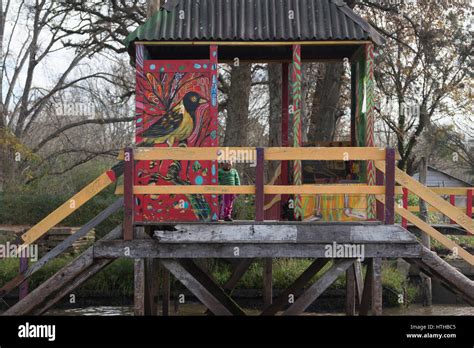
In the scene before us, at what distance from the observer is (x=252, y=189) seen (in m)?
9.49

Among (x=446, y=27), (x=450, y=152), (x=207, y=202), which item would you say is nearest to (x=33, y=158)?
(x=446, y=27)

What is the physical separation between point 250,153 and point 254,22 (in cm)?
240

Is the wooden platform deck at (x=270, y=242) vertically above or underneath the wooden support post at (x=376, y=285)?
above

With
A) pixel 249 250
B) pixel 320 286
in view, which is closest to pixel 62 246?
pixel 249 250

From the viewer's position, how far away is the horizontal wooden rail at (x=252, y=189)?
948 centimetres

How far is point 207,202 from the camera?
10430mm

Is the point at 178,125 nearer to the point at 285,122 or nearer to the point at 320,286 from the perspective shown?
the point at 285,122

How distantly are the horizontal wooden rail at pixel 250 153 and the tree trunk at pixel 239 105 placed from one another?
10.2 metres

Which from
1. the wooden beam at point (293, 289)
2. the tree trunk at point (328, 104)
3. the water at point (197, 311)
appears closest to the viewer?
the wooden beam at point (293, 289)

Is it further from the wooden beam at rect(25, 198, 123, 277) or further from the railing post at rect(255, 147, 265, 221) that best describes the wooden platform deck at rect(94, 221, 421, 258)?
the wooden beam at rect(25, 198, 123, 277)

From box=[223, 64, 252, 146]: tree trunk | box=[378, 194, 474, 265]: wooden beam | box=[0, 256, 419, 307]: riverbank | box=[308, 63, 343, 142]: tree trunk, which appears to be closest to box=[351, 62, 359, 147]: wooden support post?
box=[378, 194, 474, 265]: wooden beam

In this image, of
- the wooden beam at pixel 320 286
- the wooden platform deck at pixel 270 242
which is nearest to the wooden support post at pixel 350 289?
the wooden beam at pixel 320 286

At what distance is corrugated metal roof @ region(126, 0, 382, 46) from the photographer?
34.6 feet

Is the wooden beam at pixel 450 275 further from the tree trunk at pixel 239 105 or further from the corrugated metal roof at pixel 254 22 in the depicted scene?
the tree trunk at pixel 239 105
